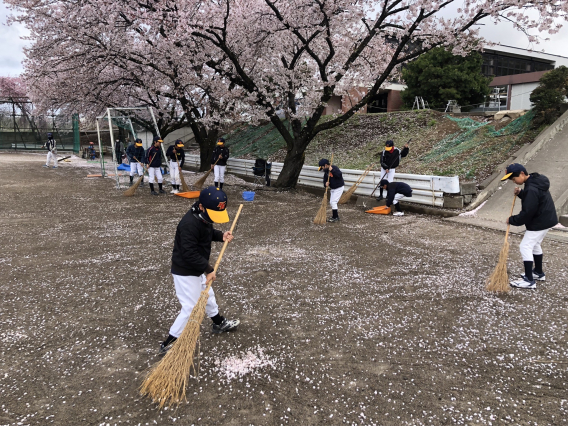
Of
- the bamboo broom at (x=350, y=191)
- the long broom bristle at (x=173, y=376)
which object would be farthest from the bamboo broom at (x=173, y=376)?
the bamboo broom at (x=350, y=191)

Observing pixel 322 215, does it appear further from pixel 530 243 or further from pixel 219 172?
pixel 219 172

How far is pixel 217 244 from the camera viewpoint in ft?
24.0

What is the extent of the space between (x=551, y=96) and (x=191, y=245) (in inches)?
501

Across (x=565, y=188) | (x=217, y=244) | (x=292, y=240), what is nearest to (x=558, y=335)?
(x=292, y=240)

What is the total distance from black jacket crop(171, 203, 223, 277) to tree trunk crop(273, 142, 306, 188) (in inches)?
406

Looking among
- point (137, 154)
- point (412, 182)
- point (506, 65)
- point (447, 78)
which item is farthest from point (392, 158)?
point (506, 65)

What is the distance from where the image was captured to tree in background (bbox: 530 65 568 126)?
429 inches

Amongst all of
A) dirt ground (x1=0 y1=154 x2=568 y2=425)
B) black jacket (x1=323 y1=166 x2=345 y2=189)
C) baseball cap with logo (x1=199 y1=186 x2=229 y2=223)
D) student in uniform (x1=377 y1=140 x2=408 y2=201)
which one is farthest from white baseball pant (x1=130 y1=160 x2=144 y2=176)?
baseball cap with logo (x1=199 y1=186 x2=229 y2=223)

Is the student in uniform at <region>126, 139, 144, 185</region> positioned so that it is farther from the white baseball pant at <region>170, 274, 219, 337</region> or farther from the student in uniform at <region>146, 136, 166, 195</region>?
the white baseball pant at <region>170, 274, 219, 337</region>

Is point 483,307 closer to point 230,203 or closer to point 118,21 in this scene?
point 230,203

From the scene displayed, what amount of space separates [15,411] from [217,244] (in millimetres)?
4688

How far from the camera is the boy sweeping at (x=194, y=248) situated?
3279 millimetres

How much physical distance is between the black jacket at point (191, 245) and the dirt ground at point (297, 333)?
2.88ft

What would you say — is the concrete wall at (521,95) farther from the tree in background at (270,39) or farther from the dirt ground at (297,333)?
the dirt ground at (297,333)
